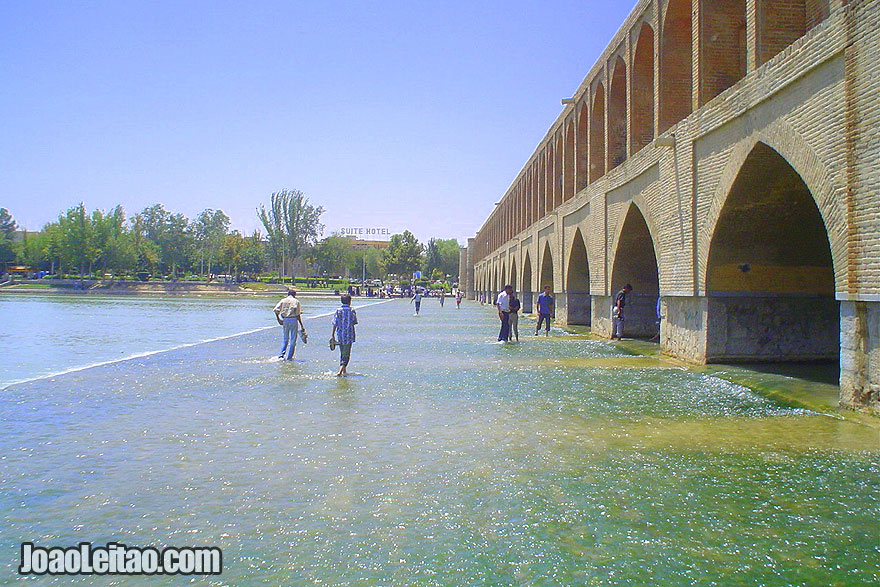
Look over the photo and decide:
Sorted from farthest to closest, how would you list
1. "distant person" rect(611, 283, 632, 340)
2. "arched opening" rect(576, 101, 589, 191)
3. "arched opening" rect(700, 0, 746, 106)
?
"arched opening" rect(576, 101, 589, 191)
"distant person" rect(611, 283, 632, 340)
"arched opening" rect(700, 0, 746, 106)

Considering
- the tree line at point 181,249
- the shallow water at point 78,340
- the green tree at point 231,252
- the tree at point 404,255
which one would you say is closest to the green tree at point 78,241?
the tree line at point 181,249

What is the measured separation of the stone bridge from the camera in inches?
316

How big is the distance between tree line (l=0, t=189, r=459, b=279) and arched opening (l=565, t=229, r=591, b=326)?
72.7 meters

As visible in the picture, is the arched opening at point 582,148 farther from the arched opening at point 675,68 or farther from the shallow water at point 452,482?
the shallow water at point 452,482

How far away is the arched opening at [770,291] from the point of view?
40.5 ft

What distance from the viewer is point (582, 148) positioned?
25.2m

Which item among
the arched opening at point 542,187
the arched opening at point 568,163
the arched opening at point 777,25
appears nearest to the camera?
the arched opening at point 777,25

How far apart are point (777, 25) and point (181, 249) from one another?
353ft

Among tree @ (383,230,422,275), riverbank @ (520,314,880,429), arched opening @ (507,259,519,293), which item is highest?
tree @ (383,230,422,275)

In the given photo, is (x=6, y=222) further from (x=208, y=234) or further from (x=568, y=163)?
(x=568, y=163)

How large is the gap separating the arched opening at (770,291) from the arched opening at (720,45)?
270 centimetres

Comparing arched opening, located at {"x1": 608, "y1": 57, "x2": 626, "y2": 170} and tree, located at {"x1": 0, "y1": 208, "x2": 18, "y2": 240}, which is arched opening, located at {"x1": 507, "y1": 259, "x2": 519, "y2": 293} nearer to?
arched opening, located at {"x1": 608, "y1": 57, "x2": 626, "y2": 170}

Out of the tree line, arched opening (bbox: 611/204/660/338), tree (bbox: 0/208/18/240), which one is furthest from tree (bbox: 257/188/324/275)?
arched opening (bbox: 611/204/660/338)

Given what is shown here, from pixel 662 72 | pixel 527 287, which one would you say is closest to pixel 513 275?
pixel 527 287
